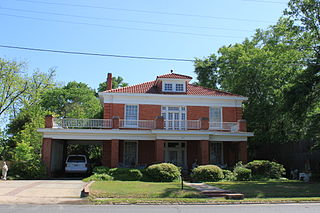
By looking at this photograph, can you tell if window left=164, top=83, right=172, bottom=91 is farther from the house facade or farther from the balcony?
the balcony

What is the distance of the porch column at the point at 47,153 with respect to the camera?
72.3ft

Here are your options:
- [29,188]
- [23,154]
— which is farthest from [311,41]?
[23,154]

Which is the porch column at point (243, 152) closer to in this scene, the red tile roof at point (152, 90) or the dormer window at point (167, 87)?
the red tile roof at point (152, 90)

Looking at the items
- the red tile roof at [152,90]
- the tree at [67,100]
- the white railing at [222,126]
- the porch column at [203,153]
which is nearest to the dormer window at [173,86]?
the red tile roof at [152,90]

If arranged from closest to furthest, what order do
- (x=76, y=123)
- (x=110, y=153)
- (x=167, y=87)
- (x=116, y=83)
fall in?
(x=76, y=123) < (x=110, y=153) < (x=167, y=87) < (x=116, y=83)

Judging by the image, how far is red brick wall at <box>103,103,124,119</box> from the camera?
83.9 feet

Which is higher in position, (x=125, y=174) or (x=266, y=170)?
(x=266, y=170)

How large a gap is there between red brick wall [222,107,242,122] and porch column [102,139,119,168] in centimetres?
1029

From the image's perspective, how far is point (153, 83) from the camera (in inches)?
1150

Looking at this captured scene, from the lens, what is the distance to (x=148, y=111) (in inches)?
1031

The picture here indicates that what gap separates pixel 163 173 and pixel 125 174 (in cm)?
282

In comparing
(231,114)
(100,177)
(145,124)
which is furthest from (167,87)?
(100,177)

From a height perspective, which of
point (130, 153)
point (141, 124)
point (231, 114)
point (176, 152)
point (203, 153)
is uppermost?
point (231, 114)

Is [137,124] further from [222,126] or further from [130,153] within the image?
[222,126]
